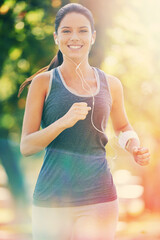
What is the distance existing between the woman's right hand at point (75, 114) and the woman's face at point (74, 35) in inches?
14.7

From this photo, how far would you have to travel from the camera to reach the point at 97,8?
6348 mm

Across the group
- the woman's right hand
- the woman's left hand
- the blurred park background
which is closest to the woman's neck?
the woman's right hand

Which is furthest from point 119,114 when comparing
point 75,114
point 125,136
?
point 75,114

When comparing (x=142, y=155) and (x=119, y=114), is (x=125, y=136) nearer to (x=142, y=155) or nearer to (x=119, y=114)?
(x=119, y=114)

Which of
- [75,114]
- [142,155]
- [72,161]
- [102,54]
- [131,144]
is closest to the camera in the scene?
[75,114]

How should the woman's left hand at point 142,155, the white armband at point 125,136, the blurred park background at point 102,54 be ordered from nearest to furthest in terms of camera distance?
the woman's left hand at point 142,155, the white armband at point 125,136, the blurred park background at point 102,54

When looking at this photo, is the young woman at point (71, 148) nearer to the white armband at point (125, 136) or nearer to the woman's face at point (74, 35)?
the woman's face at point (74, 35)

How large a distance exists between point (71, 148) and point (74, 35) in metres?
0.57

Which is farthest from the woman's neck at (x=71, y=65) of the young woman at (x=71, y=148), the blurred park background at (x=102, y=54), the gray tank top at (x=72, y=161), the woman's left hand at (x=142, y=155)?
the blurred park background at (x=102, y=54)

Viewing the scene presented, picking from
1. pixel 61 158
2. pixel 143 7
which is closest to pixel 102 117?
pixel 61 158

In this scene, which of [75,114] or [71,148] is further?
[71,148]

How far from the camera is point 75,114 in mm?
1907

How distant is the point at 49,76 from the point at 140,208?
895 centimetres

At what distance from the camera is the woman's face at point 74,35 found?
220cm
